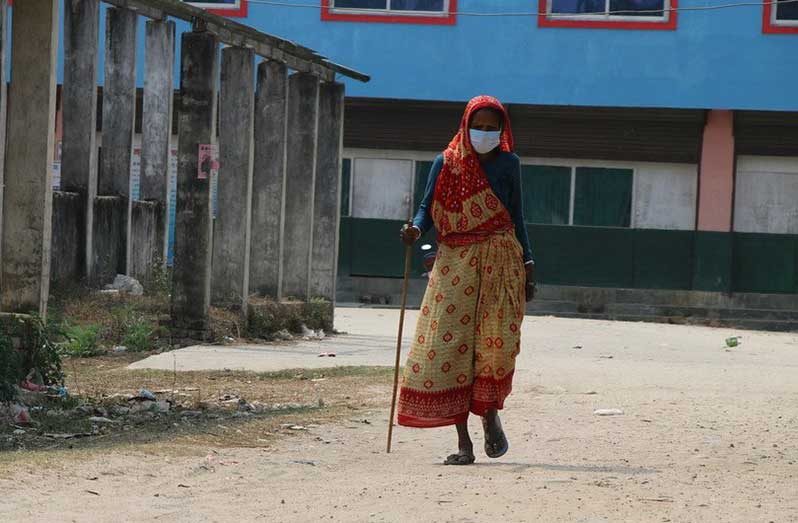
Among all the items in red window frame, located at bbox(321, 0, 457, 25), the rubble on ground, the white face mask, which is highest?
red window frame, located at bbox(321, 0, 457, 25)

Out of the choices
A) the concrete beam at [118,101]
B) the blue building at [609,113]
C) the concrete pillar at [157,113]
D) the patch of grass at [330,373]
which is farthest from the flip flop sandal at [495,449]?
the blue building at [609,113]

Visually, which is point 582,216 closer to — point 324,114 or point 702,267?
point 702,267

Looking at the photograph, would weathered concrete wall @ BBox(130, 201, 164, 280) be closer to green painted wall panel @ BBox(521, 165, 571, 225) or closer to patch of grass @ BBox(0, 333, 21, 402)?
patch of grass @ BBox(0, 333, 21, 402)

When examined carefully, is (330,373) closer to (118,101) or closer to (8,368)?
(8,368)

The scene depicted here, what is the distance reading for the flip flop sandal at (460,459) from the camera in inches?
307

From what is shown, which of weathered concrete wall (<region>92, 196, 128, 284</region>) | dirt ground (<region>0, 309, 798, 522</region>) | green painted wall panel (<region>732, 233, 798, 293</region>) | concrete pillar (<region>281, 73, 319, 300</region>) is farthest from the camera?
green painted wall panel (<region>732, 233, 798, 293</region>)

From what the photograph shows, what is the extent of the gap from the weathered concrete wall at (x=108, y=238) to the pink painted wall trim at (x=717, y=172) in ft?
41.3

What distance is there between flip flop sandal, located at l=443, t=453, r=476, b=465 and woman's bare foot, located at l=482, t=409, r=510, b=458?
0.36 feet

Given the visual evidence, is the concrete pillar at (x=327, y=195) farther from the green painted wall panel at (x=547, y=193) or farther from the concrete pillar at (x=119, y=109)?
the green painted wall panel at (x=547, y=193)

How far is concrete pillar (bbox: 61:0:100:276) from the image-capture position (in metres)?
16.7

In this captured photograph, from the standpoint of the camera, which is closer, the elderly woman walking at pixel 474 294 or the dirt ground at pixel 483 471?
the dirt ground at pixel 483 471

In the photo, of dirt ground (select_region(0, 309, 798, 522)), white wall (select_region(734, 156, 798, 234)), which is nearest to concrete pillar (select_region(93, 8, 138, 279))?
dirt ground (select_region(0, 309, 798, 522))

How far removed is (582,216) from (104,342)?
15241 millimetres

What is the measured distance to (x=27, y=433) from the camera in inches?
329
